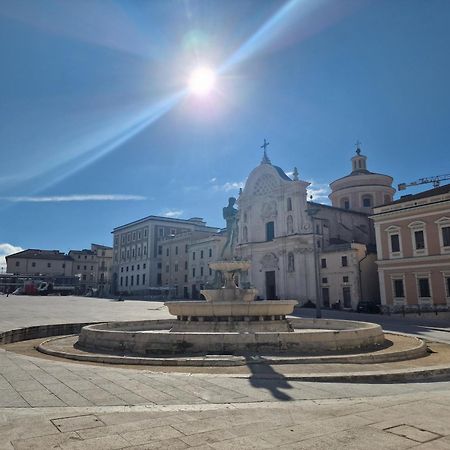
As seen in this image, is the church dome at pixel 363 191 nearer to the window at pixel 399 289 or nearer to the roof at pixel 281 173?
the roof at pixel 281 173

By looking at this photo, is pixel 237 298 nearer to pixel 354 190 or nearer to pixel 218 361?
pixel 218 361

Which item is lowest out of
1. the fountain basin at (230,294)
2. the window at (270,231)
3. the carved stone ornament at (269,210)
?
the fountain basin at (230,294)

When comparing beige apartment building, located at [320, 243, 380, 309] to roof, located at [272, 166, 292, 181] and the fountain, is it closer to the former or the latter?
roof, located at [272, 166, 292, 181]

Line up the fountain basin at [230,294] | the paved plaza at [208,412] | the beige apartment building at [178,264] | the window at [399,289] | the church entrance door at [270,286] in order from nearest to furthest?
the paved plaza at [208,412] < the fountain basin at [230,294] < the window at [399,289] < the church entrance door at [270,286] < the beige apartment building at [178,264]

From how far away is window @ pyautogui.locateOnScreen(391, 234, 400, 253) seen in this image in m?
36.7

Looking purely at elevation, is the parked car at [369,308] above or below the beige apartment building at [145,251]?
below

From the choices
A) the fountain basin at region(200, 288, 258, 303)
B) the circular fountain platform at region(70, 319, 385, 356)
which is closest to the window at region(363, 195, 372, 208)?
the fountain basin at region(200, 288, 258, 303)

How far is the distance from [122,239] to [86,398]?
298 ft

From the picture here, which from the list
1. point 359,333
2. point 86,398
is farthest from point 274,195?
point 86,398

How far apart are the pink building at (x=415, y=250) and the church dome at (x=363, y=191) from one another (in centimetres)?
1916

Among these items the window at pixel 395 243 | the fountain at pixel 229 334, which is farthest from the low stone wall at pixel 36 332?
the window at pixel 395 243

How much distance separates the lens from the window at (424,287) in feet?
112

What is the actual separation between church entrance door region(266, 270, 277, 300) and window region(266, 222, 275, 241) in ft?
15.6

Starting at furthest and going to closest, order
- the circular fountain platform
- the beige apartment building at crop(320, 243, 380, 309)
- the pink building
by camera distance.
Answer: the beige apartment building at crop(320, 243, 380, 309) → the pink building → the circular fountain platform
